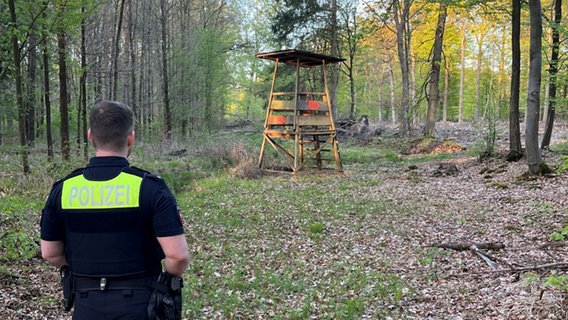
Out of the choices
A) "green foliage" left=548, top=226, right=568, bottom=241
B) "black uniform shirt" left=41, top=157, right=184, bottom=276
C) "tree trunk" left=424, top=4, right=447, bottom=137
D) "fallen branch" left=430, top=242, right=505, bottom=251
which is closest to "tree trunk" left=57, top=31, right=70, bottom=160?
"fallen branch" left=430, top=242, right=505, bottom=251

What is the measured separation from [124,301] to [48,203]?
696 mm

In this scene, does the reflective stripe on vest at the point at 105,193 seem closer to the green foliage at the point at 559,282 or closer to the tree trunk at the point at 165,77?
the green foliage at the point at 559,282

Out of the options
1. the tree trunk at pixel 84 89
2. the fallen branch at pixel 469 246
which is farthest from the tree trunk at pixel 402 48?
the fallen branch at pixel 469 246

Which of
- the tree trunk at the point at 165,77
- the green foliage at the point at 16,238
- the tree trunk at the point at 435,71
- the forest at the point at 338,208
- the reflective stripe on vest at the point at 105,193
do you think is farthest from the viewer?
the tree trunk at the point at 165,77

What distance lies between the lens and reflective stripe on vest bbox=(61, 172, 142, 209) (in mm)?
2201

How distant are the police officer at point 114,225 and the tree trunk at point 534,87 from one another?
439 inches

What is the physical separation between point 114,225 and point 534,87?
11.6 m

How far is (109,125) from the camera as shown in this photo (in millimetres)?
2289

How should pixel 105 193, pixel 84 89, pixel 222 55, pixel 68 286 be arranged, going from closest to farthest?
pixel 105 193 < pixel 68 286 < pixel 84 89 < pixel 222 55

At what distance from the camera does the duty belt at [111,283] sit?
7.47 ft

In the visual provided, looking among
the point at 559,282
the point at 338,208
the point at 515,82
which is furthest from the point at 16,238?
the point at 515,82

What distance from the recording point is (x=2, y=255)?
589 cm

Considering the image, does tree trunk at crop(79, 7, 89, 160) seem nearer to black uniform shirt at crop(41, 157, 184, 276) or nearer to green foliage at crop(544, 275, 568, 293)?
black uniform shirt at crop(41, 157, 184, 276)

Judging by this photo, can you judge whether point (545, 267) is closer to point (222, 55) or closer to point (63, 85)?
point (63, 85)
